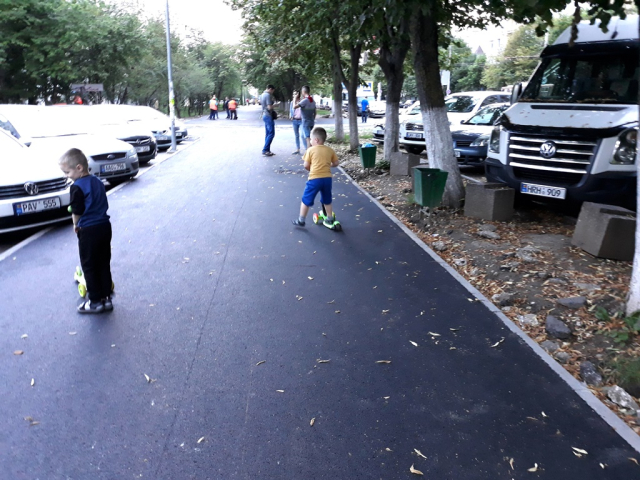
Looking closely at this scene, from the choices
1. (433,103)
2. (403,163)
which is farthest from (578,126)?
(403,163)

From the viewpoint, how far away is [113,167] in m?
12.2

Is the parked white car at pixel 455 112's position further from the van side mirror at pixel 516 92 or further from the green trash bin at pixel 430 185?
the green trash bin at pixel 430 185

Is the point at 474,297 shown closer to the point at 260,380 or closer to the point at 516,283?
the point at 516,283

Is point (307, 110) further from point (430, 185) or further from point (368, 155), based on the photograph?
point (430, 185)

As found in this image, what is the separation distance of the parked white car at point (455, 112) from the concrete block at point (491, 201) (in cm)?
772

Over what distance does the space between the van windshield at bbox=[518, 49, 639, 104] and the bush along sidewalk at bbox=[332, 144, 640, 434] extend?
1.86 m

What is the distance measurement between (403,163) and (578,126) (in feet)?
19.0

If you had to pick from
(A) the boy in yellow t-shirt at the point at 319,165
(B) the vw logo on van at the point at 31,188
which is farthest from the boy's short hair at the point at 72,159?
(A) the boy in yellow t-shirt at the point at 319,165

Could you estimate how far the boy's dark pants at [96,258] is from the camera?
512cm

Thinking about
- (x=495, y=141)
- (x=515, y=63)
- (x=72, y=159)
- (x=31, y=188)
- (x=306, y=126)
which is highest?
(x=515, y=63)

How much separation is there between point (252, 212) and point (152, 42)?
28329 mm

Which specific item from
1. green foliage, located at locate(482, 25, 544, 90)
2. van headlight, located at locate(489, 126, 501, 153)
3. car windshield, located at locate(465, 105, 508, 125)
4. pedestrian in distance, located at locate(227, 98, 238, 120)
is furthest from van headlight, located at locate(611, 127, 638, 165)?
green foliage, located at locate(482, 25, 544, 90)

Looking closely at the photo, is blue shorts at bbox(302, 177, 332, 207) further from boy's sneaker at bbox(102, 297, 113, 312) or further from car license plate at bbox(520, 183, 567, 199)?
boy's sneaker at bbox(102, 297, 113, 312)

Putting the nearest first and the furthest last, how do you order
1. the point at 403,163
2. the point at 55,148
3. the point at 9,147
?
the point at 9,147 → the point at 55,148 → the point at 403,163
